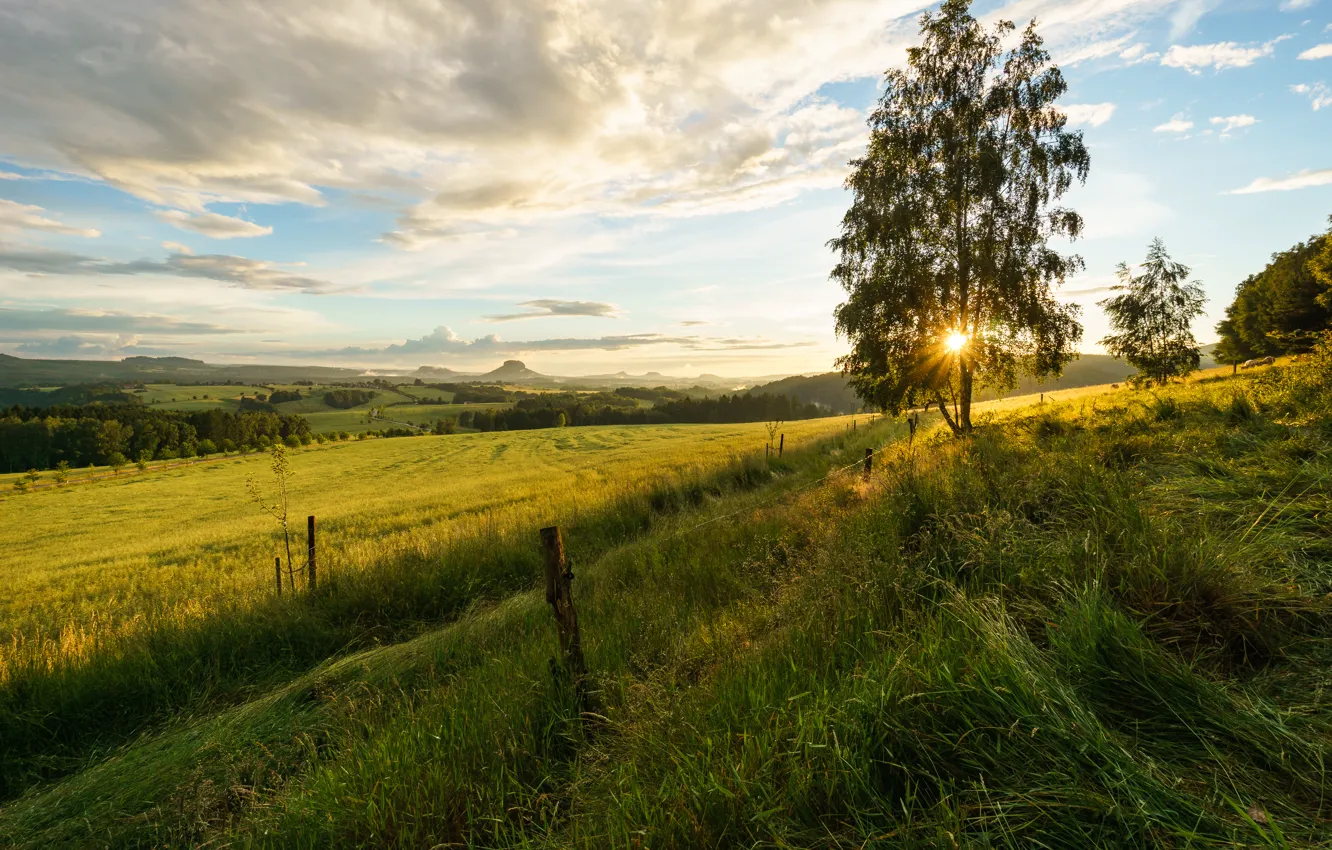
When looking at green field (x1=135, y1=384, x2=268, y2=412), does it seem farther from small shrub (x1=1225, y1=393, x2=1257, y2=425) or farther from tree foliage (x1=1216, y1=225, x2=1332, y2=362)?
tree foliage (x1=1216, y1=225, x2=1332, y2=362)

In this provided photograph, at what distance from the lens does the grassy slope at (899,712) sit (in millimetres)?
1862

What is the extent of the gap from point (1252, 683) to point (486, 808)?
396 cm

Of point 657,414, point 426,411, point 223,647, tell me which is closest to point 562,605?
point 223,647

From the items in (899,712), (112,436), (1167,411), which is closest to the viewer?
(899,712)

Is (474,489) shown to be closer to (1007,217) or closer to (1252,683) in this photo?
(1007,217)

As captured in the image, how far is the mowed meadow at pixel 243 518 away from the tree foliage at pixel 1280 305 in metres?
30.1

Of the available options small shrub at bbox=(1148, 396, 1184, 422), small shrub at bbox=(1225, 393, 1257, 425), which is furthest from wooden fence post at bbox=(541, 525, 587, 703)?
small shrub at bbox=(1148, 396, 1184, 422)

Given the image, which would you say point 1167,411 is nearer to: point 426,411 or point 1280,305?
point 1280,305

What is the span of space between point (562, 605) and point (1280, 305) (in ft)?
196

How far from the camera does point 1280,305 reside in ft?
127

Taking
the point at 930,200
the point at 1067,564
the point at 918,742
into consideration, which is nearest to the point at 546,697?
the point at 918,742

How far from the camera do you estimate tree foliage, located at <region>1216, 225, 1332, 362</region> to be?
33.0 meters

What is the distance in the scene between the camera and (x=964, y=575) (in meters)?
4.14

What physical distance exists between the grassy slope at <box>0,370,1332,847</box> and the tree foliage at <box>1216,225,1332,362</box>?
33.6 meters
